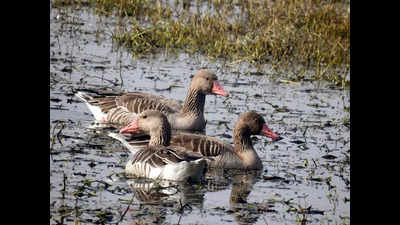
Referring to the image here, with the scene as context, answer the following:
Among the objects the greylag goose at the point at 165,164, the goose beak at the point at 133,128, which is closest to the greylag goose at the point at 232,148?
the goose beak at the point at 133,128

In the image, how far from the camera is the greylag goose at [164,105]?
12.3 metres

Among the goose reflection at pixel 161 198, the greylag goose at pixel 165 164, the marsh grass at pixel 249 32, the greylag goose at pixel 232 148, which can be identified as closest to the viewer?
the goose reflection at pixel 161 198

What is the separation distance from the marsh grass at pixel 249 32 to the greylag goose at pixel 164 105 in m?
2.73

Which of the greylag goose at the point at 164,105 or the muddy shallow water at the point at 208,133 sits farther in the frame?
the greylag goose at the point at 164,105

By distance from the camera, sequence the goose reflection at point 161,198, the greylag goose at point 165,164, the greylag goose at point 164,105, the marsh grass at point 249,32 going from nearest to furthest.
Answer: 1. the goose reflection at point 161,198
2. the greylag goose at point 165,164
3. the greylag goose at point 164,105
4. the marsh grass at point 249,32

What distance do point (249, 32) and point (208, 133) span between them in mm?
5212

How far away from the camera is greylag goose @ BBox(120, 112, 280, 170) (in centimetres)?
1003

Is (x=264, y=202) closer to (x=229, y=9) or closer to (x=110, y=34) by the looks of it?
(x=110, y=34)

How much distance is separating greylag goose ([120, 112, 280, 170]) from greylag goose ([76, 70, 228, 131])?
188cm

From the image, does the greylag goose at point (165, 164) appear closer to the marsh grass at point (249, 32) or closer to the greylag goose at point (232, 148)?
the greylag goose at point (232, 148)

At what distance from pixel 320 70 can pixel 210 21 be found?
9.70 ft

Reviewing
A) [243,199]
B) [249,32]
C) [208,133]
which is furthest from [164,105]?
[249,32]

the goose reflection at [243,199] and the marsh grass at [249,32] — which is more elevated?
the marsh grass at [249,32]
